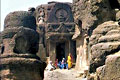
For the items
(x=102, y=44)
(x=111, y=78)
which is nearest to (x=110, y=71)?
(x=111, y=78)

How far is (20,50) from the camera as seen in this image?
44.2ft

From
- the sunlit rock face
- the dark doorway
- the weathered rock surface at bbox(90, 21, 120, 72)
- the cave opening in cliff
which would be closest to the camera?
the weathered rock surface at bbox(90, 21, 120, 72)

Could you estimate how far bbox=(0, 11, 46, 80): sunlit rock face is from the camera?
12422mm

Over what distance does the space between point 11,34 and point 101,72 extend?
281 inches

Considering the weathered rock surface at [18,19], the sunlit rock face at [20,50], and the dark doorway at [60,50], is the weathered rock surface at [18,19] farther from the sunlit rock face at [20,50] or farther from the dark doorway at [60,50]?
the dark doorway at [60,50]

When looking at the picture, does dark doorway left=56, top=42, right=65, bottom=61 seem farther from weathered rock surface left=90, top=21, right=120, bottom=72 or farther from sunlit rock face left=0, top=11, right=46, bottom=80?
weathered rock surface left=90, top=21, right=120, bottom=72

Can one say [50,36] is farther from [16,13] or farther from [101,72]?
[101,72]

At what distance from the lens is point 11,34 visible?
13.6 meters

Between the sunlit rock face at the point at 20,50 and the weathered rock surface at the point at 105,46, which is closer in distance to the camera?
the weathered rock surface at the point at 105,46

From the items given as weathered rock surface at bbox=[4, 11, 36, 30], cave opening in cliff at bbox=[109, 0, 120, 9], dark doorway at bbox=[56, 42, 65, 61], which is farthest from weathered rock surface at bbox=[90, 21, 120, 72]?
dark doorway at bbox=[56, 42, 65, 61]

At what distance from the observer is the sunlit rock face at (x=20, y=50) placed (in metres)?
12.4

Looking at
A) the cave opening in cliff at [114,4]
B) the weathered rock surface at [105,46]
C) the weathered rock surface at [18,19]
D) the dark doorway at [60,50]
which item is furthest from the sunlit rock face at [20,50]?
the dark doorway at [60,50]

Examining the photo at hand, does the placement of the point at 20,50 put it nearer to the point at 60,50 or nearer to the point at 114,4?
the point at 114,4

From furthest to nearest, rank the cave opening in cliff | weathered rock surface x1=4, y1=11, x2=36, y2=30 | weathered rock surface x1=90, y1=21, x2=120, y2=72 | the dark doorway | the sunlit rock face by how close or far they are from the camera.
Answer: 1. the dark doorway
2. weathered rock surface x1=4, y1=11, x2=36, y2=30
3. the sunlit rock face
4. the cave opening in cliff
5. weathered rock surface x1=90, y1=21, x2=120, y2=72
